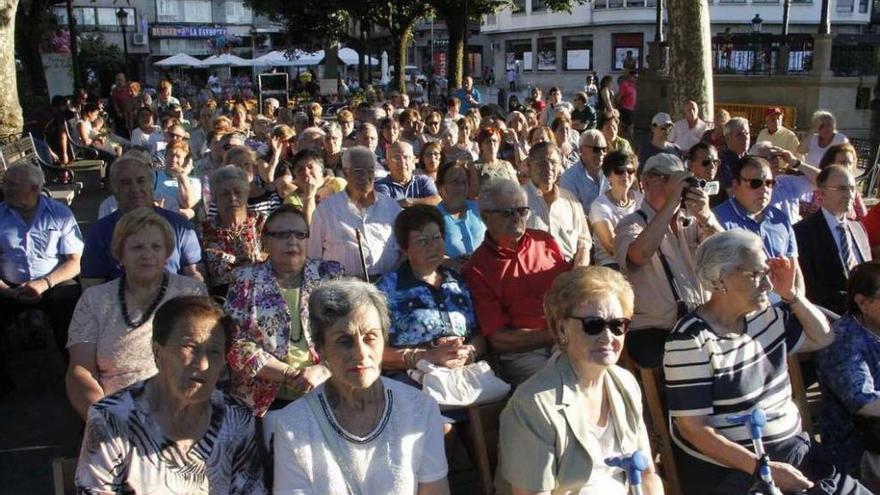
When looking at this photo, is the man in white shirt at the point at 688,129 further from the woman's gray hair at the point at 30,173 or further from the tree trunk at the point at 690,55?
the woman's gray hair at the point at 30,173

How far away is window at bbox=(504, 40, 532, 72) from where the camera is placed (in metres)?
60.1

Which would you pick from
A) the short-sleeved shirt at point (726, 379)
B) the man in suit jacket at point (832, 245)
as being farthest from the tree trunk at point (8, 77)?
the short-sleeved shirt at point (726, 379)

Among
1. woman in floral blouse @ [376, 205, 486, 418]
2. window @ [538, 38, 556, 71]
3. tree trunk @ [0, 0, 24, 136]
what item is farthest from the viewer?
window @ [538, 38, 556, 71]

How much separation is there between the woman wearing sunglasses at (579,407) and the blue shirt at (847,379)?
1196 millimetres

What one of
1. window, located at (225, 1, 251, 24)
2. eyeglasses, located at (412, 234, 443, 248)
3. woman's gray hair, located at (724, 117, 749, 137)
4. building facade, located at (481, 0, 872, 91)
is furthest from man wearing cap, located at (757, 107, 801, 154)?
window, located at (225, 1, 251, 24)

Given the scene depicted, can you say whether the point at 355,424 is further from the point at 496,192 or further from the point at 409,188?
the point at 409,188

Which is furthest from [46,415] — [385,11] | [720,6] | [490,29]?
[490,29]

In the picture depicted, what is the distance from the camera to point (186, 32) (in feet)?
232

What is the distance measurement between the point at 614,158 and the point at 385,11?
25.2 metres

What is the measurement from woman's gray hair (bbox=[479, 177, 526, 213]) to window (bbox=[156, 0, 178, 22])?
235 feet

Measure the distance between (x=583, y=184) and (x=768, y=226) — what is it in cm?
215

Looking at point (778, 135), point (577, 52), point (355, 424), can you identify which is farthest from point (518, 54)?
point (355, 424)

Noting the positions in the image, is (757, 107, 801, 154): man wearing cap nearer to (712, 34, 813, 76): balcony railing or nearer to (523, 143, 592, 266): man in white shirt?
(523, 143, 592, 266): man in white shirt

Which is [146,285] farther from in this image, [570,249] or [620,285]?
[570,249]
